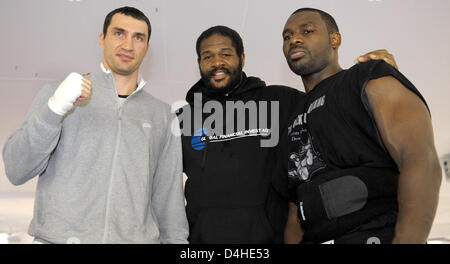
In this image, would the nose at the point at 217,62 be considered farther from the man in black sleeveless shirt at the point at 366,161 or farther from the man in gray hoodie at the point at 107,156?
the man in black sleeveless shirt at the point at 366,161

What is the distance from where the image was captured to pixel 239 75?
7.27ft

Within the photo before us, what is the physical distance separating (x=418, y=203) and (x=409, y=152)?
161mm

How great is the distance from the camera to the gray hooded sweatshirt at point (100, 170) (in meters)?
1.59

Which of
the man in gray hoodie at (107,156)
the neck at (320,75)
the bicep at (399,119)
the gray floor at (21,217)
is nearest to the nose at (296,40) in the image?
the neck at (320,75)

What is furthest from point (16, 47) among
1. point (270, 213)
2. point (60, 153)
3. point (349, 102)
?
point (349, 102)

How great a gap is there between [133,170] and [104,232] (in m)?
0.30

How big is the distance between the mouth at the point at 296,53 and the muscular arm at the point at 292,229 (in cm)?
70

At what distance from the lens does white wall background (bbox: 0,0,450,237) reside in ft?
10.2

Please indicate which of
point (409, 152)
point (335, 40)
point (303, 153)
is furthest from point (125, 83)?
point (409, 152)

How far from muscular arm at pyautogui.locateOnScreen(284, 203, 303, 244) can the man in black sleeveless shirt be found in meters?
0.18

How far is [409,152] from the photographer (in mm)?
1271

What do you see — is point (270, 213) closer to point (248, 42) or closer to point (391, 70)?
point (391, 70)

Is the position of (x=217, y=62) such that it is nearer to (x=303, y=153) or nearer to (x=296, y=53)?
(x=296, y=53)

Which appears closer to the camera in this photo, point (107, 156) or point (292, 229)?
point (107, 156)
